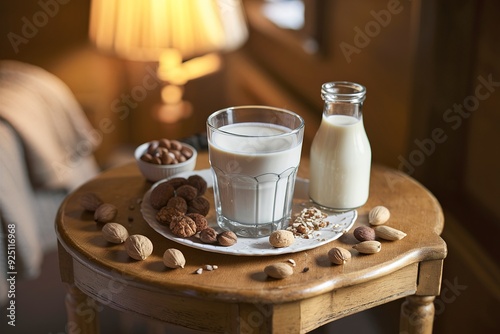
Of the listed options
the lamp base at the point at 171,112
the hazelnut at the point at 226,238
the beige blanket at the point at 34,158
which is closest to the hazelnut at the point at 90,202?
the hazelnut at the point at 226,238

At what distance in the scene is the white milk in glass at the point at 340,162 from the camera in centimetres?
100

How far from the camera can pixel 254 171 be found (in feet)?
2.99

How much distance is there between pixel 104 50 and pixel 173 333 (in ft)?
2.83

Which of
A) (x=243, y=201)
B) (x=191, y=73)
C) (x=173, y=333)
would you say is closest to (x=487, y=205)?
(x=243, y=201)

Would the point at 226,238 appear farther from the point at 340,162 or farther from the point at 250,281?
the point at 340,162

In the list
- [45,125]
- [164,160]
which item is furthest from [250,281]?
[45,125]

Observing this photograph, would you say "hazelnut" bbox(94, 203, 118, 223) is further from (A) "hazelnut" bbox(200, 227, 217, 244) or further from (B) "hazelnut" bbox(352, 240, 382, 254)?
(B) "hazelnut" bbox(352, 240, 382, 254)

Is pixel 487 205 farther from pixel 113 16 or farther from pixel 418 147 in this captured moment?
pixel 113 16

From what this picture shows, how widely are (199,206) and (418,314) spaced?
350 mm

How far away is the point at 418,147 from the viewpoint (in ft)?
4.45

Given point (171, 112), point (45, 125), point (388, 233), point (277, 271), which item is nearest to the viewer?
point (277, 271)

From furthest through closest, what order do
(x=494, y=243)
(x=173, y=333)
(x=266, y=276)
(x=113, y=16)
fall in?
(x=113, y=16) → (x=173, y=333) → (x=494, y=243) → (x=266, y=276)

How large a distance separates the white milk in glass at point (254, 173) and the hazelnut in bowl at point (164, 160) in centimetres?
17

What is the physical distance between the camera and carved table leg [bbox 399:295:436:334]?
0.98 metres
